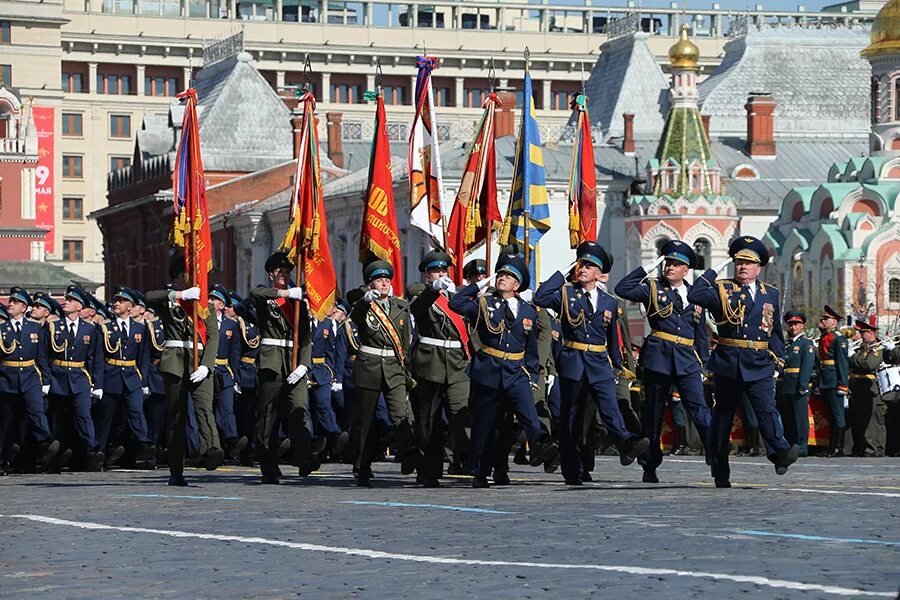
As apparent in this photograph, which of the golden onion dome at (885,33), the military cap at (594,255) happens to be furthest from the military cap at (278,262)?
the golden onion dome at (885,33)

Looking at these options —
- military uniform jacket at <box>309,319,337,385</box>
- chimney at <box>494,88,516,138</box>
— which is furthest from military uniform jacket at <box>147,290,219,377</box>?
chimney at <box>494,88,516,138</box>

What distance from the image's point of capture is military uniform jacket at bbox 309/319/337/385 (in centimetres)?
2259

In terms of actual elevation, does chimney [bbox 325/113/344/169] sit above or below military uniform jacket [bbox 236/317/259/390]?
above

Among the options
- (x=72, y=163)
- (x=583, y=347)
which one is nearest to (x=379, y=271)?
(x=583, y=347)

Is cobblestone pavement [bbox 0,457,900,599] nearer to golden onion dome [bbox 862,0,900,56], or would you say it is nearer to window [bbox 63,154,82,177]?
golden onion dome [bbox 862,0,900,56]

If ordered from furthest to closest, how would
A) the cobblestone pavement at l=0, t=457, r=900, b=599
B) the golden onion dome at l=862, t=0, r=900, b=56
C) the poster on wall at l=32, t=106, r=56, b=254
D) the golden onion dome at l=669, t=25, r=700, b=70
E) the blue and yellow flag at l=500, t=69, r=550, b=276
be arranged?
the poster on wall at l=32, t=106, r=56, b=254 < the golden onion dome at l=669, t=25, r=700, b=70 < the golden onion dome at l=862, t=0, r=900, b=56 < the blue and yellow flag at l=500, t=69, r=550, b=276 < the cobblestone pavement at l=0, t=457, r=900, b=599

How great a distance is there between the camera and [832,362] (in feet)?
85.3

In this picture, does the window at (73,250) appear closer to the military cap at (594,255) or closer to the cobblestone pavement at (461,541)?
the cobblestone pavement at (461,541)

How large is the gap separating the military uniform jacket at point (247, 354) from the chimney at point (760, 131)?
5947 cm

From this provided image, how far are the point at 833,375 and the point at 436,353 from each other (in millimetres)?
9013

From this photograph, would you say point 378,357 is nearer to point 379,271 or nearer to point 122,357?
point 379,271

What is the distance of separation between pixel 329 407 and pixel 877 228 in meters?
50.9

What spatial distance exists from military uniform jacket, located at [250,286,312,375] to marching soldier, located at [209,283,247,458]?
3477 mm

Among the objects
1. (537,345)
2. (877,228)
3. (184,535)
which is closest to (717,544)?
(184,535)
